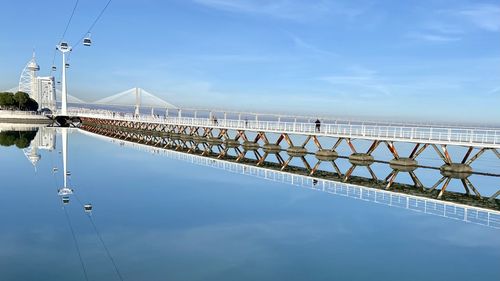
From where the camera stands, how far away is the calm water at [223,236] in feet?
33.4

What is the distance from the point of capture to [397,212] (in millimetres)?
17312

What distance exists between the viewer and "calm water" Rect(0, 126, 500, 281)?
10.2 meters

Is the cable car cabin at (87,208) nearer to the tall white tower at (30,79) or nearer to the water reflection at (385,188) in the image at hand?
the water reflection at (385,188)

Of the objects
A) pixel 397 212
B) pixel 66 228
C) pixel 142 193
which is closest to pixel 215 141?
pixel 142 193

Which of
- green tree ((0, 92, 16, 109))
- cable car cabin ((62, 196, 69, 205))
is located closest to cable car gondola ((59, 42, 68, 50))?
green tree ((0, 92, 16, 109))

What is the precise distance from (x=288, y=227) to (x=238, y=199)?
15.8ft

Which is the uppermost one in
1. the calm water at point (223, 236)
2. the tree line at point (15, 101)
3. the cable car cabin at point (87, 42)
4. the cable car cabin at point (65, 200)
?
the cable car cabin at point (87, 42)

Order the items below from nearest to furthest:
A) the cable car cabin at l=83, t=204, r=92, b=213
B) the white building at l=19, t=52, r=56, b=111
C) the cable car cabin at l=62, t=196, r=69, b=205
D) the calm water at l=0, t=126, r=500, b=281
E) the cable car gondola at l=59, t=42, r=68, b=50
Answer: the calm water at l=0, t=126, r=500, b=281
the cable car cabin at l=83, t=204, r=92, b=213
the cable car cabin at l=62, t=196, r=69, b=205
the cable car gondola at l=59, t=42, r=68, b=50
the white building at l=19, t=52, r=56, b=111

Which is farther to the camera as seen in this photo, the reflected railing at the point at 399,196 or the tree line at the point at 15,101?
the tree line at the point at 15,101

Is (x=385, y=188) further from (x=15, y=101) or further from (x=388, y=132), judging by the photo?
(x=15, y=101)

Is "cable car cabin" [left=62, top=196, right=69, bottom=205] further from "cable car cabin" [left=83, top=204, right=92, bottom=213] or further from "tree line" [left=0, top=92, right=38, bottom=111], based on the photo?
"tree line" [left=0, top=92, right=38, bottom=111]

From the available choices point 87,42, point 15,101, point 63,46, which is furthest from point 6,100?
point 87,42

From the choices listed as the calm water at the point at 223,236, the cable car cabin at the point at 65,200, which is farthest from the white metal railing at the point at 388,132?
the cable car cabin at the point at 65,200

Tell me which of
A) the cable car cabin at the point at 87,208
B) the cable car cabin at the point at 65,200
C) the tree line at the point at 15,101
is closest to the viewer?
the cable car cabin at the point at 87,208
